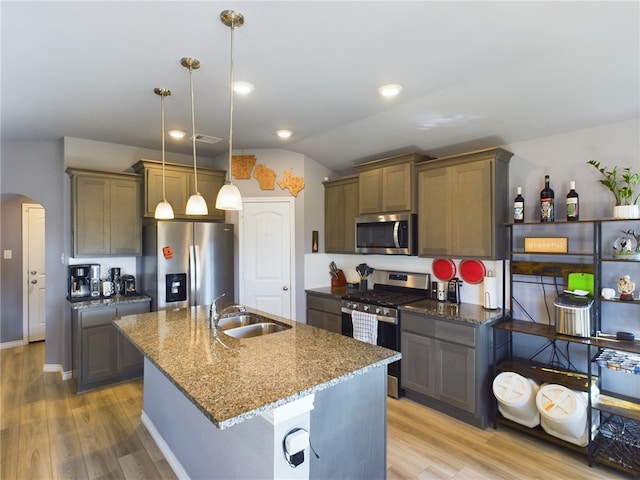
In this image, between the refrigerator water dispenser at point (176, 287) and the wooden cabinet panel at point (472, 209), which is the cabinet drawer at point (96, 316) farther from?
the wooden cabinet panel at point (472, 209)

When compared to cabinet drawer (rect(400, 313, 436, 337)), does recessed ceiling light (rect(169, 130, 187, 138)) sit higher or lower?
higher

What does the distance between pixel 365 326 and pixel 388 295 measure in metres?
0.50

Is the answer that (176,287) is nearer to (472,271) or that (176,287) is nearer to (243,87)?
(243,87)

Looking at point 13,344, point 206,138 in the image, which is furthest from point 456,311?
point 13,344

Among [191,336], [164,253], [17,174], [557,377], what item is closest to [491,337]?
[557,377]

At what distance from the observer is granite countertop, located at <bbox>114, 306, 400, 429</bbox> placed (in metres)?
1.33

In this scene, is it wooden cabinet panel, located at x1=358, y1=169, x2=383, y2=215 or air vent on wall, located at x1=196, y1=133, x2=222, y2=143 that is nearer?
air vent on wall, located at x1=196, y1=133, x2=222, y2=143

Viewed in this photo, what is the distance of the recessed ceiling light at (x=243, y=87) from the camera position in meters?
2.47

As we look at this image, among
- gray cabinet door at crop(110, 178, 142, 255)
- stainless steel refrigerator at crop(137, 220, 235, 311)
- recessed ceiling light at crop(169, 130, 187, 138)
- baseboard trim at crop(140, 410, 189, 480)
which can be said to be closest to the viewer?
baseboard trim at crop(140, 410, 189, 480)

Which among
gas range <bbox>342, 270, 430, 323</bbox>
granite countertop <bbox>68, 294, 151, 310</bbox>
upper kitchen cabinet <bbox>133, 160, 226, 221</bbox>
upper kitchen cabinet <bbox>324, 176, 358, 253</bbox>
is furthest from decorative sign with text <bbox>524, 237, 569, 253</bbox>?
granite countertop <bbox>68, 294, 151, 310</bbox>

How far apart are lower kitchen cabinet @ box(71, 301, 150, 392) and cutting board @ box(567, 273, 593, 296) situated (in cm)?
396

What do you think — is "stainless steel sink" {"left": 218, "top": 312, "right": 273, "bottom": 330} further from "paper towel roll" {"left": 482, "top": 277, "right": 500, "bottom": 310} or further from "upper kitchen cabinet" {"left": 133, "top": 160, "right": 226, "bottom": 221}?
"paper towel roll" {"left": 482, "top": 277, "right": 500, "bottom": 310}

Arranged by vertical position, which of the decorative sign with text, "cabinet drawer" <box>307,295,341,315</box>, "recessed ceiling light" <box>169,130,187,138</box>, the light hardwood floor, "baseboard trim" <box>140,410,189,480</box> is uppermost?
"recessed ceiling light" <box>169,130,187,138</box>

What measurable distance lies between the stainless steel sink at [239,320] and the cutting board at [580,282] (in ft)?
7.70
